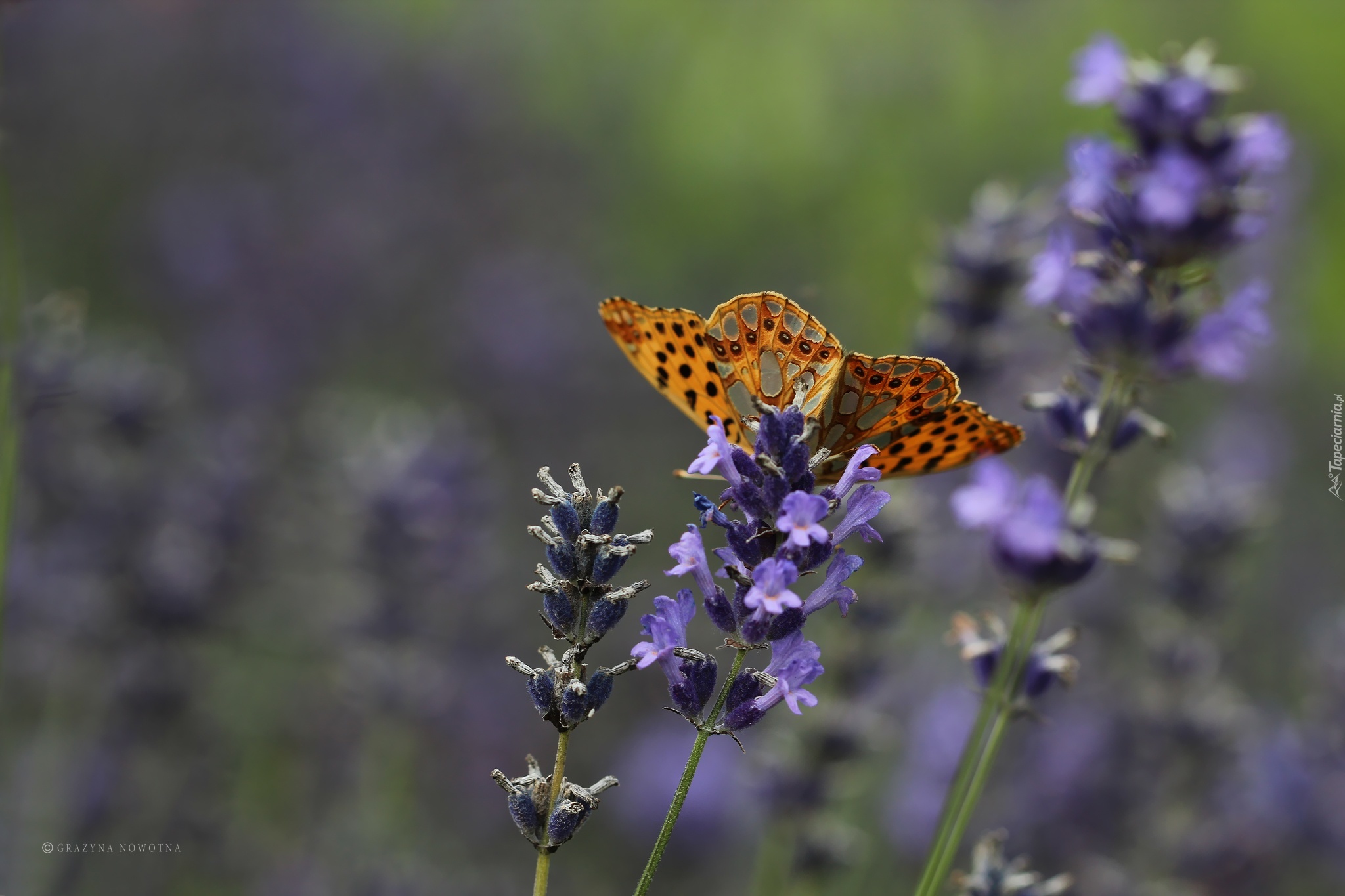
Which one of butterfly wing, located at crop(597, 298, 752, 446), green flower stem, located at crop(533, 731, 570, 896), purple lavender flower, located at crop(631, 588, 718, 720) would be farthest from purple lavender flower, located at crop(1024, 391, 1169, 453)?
green flower stem, located at crop(533, 731, 570, 896)

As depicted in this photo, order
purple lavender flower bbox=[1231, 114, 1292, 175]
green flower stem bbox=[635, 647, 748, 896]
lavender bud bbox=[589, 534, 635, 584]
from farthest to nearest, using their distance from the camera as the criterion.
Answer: purple lavender flower bbox=[1231, 114, 1292, 175] → lavender bud bbox=[589, 534, 635, 584] → green flower stem bbox=[635, 647, 748, 896]

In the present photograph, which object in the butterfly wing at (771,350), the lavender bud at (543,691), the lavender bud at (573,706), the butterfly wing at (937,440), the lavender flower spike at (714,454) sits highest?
the butterfly wing at (771,350)

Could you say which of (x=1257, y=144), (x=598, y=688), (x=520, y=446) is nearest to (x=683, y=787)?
(x=598, y=688)

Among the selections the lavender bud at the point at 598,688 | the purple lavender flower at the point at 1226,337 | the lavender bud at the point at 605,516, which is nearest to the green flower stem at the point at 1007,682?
the purple lavender flower at the point at 1226,337

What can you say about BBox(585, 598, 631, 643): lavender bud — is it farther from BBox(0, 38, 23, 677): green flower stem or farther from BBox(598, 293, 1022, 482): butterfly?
BBox(0, 38, 23, 677): green flower stem

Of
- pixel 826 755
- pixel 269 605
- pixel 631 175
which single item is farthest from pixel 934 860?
pixel 631 175

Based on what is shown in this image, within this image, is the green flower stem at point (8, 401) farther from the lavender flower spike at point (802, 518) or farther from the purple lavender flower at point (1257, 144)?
the purple lavender flower at point (1257, 144)

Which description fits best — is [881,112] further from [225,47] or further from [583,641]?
[583,641]
